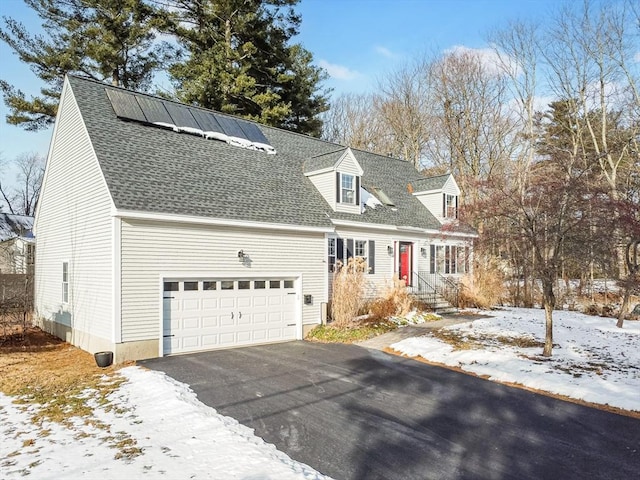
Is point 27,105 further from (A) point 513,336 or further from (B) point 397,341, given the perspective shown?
(A) point 513,336

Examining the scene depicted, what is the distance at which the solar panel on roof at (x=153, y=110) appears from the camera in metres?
12.8

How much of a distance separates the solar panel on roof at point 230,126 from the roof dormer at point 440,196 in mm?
9207

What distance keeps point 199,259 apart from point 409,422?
6.57 m

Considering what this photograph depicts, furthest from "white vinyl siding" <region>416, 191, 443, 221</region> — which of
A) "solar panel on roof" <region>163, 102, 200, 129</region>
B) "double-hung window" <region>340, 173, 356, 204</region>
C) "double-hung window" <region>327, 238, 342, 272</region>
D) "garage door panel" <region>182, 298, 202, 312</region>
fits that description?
"garage door panel" <region>182, 298, 202, 312</region>

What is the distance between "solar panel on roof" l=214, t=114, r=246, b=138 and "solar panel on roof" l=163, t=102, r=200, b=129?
109cm

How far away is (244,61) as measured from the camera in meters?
23.6

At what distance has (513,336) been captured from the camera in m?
11.8

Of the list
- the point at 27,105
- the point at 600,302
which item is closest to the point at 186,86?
the point at 27,105

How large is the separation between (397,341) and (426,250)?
293 inches

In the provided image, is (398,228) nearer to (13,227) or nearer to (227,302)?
(227,302)

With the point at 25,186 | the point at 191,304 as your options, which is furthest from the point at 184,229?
the point at 25,186

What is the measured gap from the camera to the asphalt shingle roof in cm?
1021

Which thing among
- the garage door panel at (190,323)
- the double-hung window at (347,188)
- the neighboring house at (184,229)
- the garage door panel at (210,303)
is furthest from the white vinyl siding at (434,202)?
the garage door panel at (190,323)

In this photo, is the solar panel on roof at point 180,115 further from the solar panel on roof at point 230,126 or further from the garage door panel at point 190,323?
the garage door panel at point 190,323
